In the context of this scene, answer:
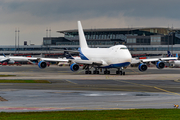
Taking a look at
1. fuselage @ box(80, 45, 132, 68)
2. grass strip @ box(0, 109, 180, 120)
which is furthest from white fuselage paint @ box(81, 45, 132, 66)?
grass strip @ box(0, 109, 180, 120)

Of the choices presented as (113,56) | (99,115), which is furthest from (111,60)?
(99,115)

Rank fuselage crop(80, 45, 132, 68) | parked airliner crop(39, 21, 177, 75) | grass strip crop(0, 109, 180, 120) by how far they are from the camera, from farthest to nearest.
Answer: parked airliner crop(39, 21, 177, 75), fuselage crop(80, 45, 132, 68), grass strip crop(0, 109, 180, 120)

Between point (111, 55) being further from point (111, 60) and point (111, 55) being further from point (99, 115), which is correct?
point (99, 115)

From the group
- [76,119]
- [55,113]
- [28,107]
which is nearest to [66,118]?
[76,119]

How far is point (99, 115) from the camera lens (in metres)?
17.3

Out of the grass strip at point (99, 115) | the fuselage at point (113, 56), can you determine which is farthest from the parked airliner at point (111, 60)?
the grass strip at point (99, 115)

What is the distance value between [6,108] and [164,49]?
177m

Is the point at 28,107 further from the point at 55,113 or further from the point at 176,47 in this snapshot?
the point at 176,47

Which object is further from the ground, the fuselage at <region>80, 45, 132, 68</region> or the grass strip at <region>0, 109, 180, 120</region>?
the fuselage at <region>80, 45, 132, 68</region>

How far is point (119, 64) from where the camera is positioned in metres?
63.6

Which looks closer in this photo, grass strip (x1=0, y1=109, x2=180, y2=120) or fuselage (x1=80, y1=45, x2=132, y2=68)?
grass strip (x1=0, y1=109, x2=180, y2=120)

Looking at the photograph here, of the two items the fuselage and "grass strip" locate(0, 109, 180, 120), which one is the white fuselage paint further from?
"grass strip" locate(0, 109, 180, 120)

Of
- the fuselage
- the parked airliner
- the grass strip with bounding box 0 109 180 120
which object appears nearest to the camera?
the grass strip with bounding box 0 109 180 120

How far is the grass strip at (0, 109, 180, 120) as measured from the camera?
16406 millimetres
